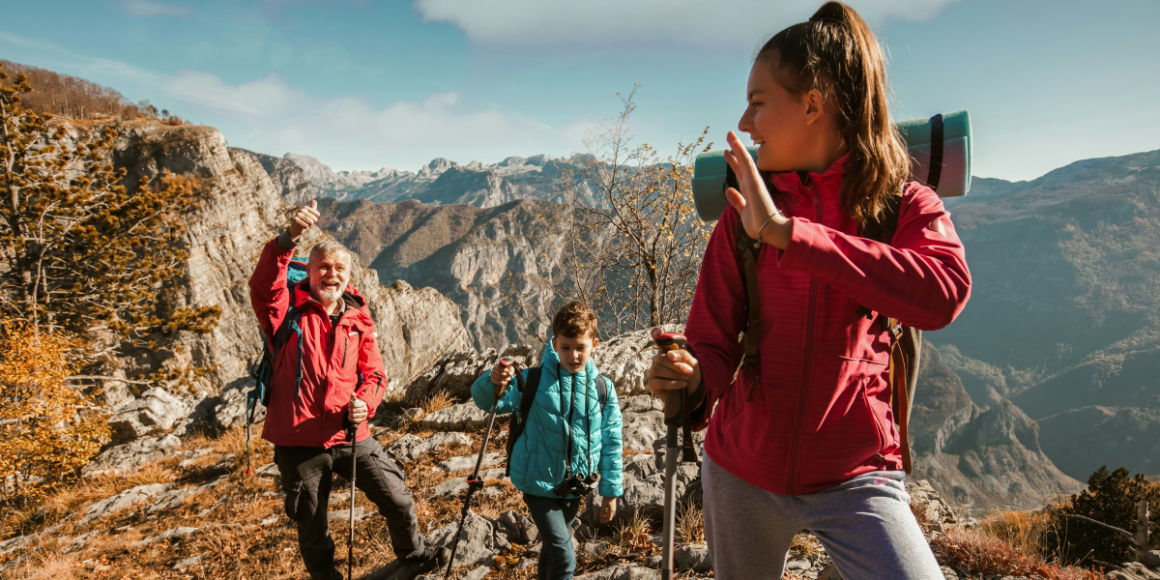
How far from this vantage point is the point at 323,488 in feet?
12.2

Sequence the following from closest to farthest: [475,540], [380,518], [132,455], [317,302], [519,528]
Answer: [317,302] < [475,540] < [519,528] < [380,518] < [132,455]

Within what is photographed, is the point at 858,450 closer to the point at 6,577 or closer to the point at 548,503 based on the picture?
the point at 548,503

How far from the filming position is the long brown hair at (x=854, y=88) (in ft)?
4.89

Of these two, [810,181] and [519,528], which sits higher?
[810,181]

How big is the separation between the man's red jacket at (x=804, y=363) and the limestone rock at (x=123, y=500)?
31.3ft

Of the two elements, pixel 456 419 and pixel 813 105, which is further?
pixel 456 419

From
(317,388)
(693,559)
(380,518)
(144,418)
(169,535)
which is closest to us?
(317,388)

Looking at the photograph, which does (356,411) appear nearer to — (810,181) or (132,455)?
(810,181)

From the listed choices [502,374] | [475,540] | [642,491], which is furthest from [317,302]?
[642,491]

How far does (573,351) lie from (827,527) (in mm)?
2092

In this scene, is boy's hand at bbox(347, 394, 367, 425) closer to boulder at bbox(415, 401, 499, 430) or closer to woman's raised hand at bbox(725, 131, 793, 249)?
woman's raised hand at bbox(725, 131, 793, 249)

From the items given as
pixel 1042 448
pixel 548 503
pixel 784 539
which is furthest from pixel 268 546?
pixel 1042 448

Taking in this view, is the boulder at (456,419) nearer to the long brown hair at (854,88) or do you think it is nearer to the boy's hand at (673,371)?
the boy's hand at (673,371)

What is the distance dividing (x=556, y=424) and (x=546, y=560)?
845mm
